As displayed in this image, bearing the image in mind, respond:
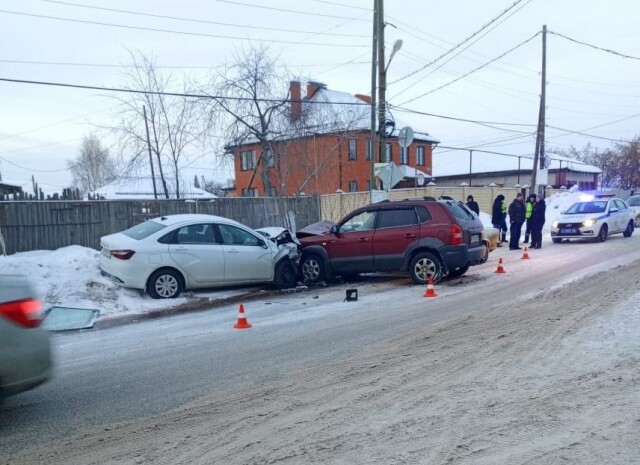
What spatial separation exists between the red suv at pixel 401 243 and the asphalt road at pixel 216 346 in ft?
1.53

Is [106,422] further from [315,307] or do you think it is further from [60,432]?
[315,307]

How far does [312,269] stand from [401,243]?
2.10 meters

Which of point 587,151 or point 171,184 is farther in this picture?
point 587,151

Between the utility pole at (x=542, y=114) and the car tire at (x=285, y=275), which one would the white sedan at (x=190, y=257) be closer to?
the car tire at (x=285, y=275)

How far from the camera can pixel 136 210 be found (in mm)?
14711

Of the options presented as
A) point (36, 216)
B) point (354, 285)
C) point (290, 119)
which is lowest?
point (354, 285)

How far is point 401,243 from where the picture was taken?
11.1 metres

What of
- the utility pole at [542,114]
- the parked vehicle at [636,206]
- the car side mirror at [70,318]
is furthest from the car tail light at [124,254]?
the parked vehicle at [636,206]

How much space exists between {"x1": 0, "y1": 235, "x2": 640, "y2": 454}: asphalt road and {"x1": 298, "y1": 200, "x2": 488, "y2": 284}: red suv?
465 millimetres

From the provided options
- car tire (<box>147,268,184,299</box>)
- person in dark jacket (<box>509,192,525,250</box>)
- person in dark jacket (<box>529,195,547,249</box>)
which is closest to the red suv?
car tire (<box>147,268,184,299</box>)

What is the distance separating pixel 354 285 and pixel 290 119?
13.4 meters

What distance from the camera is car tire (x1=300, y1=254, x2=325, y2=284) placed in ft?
38.5

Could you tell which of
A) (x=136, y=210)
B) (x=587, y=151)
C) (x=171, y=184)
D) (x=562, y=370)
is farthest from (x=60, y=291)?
(x=587, y=151)

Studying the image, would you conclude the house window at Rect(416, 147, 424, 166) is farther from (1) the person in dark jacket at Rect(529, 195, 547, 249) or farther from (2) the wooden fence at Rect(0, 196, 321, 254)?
(2) the wooden fence at Rect(0, 196, 321, 254)
